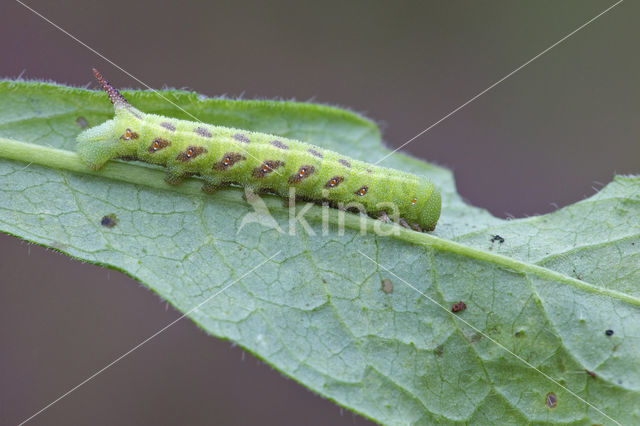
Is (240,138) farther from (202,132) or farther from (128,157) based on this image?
(128,157)

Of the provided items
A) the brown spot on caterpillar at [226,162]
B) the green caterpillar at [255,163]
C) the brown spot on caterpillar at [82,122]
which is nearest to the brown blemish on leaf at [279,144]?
the green caterpillar at [255,163]

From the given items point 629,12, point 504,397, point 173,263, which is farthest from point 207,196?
point 629,12

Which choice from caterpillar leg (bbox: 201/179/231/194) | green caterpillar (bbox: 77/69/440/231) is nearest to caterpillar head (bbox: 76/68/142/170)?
green caterpillar (bbox: 77/69/440/231)

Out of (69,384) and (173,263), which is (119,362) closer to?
(69,384)

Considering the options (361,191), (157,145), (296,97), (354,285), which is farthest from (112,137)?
(296,97)

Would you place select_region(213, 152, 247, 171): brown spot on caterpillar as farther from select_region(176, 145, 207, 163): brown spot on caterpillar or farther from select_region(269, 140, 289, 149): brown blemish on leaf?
select_region(269, 140, 289, 149): brown blemish on leaf

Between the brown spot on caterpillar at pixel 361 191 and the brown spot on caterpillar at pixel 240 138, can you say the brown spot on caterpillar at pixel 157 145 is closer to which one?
the brown spot on caterpillar at pixel 240 138
